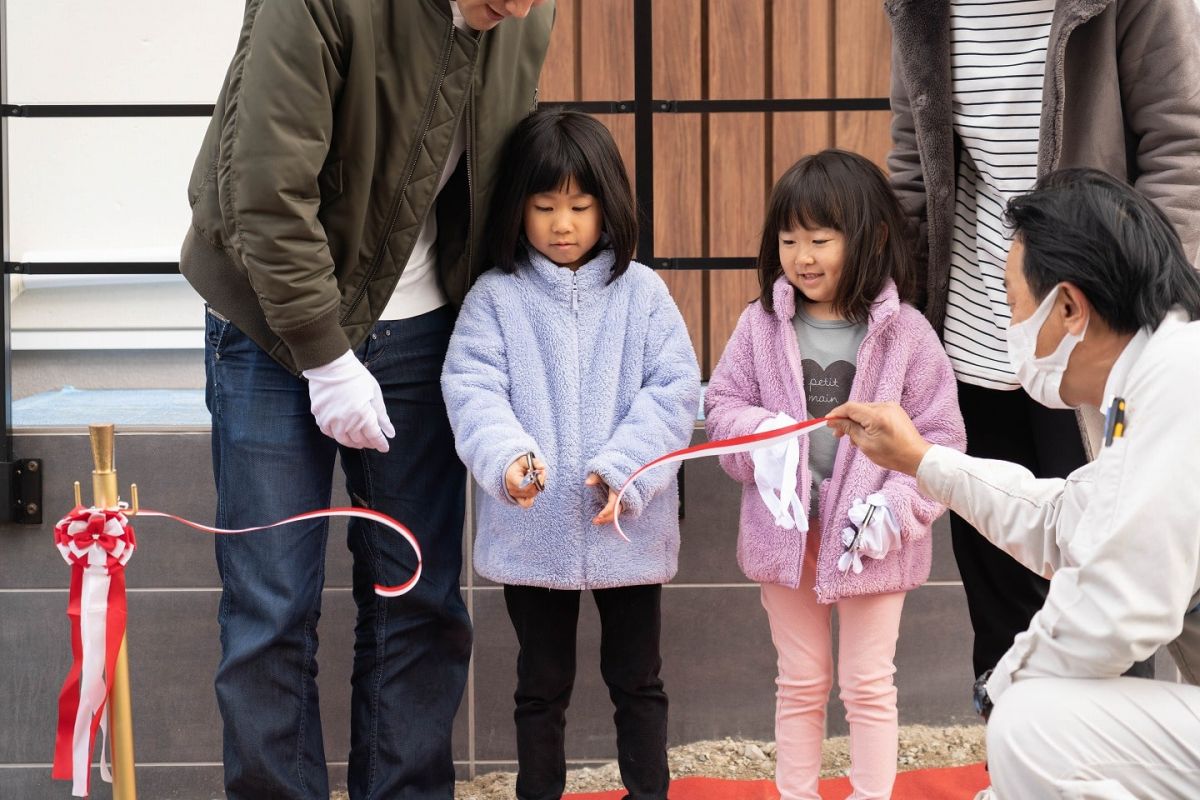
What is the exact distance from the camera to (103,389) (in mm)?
3279

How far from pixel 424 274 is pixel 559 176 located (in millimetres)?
311

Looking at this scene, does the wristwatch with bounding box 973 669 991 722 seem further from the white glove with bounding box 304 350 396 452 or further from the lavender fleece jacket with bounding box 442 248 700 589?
the white glove with bounding box 304 350 396 452

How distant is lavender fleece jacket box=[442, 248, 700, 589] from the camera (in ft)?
7.88

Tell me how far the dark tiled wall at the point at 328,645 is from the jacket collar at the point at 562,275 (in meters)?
0.73

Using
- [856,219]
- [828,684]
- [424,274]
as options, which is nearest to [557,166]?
[424,274]

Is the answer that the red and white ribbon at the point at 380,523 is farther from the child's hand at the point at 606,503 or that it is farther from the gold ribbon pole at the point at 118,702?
the child's hand at the point at 606,503

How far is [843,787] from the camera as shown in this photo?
2.98 metres

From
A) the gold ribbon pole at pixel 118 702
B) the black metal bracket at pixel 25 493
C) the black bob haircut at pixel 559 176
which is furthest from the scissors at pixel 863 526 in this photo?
the black metal bracket at pixel 25 493

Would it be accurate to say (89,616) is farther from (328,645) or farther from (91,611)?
(328,645)

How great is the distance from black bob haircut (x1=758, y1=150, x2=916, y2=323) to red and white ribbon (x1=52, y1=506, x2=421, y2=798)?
966mm

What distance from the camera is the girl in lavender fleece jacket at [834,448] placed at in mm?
2447

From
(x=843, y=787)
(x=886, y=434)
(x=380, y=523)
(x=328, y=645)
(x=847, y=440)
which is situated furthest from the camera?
(x=328, y=645)

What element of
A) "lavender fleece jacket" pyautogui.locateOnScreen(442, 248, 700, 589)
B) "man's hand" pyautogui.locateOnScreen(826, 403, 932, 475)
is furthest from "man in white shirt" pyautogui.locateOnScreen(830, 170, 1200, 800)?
"lavender fleece jacket" pyautogui.locateOnScreen(442, 248, 700, 589)

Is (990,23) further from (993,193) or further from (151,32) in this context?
(151,32)
